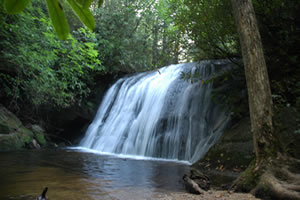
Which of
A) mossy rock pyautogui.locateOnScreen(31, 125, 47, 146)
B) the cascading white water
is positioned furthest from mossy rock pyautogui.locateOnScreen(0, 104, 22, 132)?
the cascading white water

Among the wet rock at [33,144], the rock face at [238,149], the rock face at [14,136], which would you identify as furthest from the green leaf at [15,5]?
the wet rock at [33,144]

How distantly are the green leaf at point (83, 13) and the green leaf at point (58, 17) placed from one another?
0.12 ft

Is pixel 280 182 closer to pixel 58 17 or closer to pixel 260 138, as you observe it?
pixel 260 138

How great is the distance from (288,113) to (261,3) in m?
2.68

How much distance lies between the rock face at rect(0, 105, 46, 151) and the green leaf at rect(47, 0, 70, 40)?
9.14 meters

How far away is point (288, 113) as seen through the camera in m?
5.01

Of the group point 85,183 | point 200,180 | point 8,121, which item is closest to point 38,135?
point 8,121

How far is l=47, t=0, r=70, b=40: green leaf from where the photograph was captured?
691 mm

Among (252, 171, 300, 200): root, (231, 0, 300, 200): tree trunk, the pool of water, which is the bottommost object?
the pool of water

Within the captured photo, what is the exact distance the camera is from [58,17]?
723 mm

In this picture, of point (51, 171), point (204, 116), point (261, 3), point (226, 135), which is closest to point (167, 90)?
point (204, 116)

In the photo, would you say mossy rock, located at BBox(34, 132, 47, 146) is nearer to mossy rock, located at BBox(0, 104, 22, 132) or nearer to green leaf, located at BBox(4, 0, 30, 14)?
mossy rock, located at BBox(0, 104, 22, 132)

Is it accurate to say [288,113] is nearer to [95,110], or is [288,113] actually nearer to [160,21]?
[95,110]

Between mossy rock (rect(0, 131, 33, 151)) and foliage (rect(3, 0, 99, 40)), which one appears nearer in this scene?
foliage (rect(3, 0, 99, 40))
